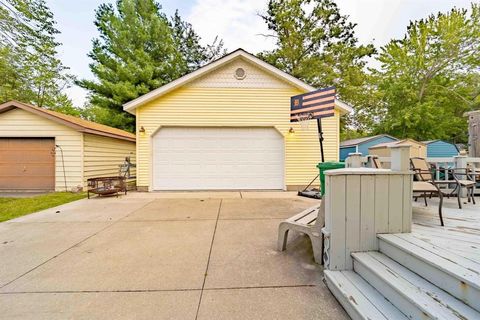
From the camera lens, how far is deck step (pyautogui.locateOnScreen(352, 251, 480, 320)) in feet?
4.48

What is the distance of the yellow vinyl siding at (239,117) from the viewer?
7.89 metres

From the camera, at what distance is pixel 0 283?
2.32 meters

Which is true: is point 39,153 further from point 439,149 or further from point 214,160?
point 439,149

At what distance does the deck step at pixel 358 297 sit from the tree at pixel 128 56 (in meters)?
15.3

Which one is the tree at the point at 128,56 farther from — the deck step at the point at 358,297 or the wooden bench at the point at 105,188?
the deck step at the point at 358,297

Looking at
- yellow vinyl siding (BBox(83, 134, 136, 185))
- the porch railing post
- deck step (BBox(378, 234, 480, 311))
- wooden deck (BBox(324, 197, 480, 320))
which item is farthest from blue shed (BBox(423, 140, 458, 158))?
yellow vinyl siding (BBox(83, 134, 136, 185))

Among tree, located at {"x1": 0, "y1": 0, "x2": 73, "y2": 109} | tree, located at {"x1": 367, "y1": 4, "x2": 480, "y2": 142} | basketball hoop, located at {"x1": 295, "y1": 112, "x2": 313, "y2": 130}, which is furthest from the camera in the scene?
tree, located at {"x1": 367, "y1": 4, "x2": 480, "y2": 142}

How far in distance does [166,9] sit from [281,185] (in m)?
18.7

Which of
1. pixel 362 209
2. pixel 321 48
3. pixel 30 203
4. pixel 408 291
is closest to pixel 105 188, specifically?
pixel 30 203

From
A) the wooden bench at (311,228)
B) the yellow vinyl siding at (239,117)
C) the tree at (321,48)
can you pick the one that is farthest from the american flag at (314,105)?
the tree at (321,48)

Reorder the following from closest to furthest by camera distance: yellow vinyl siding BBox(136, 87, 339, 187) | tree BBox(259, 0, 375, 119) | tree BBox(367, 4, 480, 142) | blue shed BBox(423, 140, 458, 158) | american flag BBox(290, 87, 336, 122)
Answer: american flag BBox(290, 87, 336, 122), yellow vinyl siding BBox(136, 87, 339, 187), blue shed BBox(423, 140, 458, 158), tree BBox(259, 0, 375, 119), tree BBox(367, 4, 480, 142)

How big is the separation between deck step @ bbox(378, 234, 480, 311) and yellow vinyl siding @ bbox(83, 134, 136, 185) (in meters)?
9.60

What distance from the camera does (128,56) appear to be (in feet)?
51.8

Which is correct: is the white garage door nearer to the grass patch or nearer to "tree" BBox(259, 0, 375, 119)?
the grass patch
